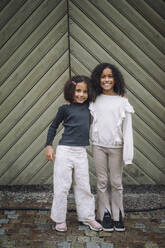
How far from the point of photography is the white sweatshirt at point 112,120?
316 centimetres

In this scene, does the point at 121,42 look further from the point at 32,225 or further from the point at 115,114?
the point at 32,225

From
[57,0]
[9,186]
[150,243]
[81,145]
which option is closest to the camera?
[150,243]

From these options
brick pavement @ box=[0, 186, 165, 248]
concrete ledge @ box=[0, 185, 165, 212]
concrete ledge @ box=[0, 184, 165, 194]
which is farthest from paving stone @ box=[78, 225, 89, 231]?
concrete ledge @ box=[0, 184, 165, 194]

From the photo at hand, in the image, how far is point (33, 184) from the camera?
4.39 meters

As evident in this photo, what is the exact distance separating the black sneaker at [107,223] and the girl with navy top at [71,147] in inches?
2.1

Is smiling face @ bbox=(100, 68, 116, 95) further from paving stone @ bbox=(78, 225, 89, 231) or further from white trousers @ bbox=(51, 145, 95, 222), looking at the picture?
paving stone @ bbox=(78, 225, 89, 231)

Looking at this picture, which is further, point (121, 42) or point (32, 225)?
point (121, 42)

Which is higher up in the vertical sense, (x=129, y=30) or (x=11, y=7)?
(x=11, y=7)

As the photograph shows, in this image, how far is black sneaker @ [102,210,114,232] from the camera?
323 centimetres

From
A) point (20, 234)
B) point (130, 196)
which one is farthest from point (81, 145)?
point (130, 196)

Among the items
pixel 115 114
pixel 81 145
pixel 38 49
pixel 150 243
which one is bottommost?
pixel 150 243

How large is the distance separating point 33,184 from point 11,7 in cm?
238

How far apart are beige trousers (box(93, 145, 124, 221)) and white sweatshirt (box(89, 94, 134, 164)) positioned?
92 mm

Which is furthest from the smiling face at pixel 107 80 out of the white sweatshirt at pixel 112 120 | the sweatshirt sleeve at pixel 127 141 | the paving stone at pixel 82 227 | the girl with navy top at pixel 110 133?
the paving stone at pixel 82 227
